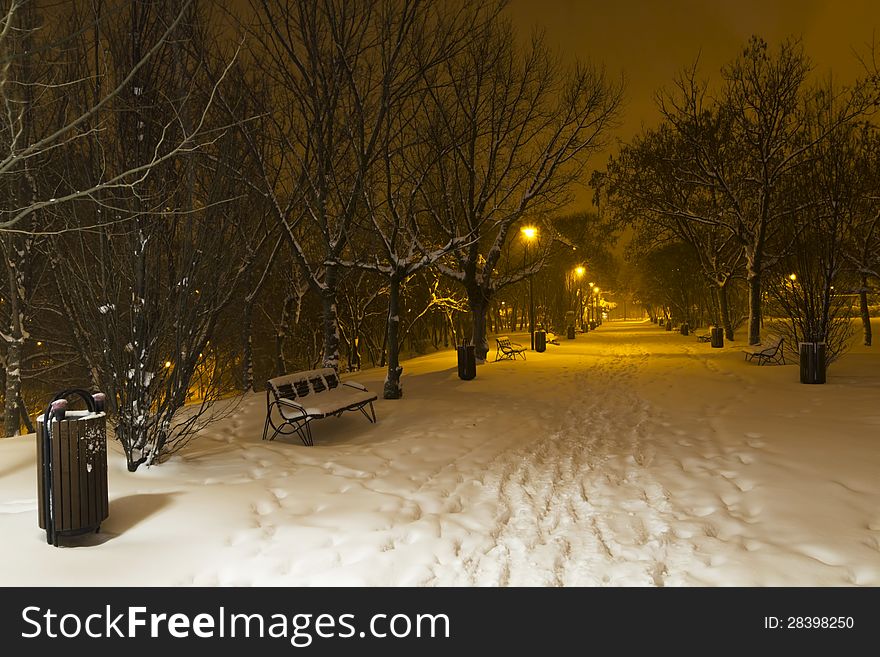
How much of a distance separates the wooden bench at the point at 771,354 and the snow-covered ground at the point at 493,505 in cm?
713

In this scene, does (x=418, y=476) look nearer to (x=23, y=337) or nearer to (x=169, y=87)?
(x=169, y=87)

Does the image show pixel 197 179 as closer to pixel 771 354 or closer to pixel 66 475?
pixel 66 475

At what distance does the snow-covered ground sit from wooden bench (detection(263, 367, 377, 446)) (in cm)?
40

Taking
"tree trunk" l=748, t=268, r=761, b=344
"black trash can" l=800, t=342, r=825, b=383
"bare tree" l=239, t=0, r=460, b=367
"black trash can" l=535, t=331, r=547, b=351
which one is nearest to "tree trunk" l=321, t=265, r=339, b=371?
"bare tree" l=239, t=0, r=460, b=367

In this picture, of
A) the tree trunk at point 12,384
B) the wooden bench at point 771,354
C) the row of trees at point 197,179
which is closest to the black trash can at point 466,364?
the row of trees at point 197,179

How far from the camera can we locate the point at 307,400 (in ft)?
28.2

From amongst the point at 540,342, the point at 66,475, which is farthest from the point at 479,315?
the point at 66,475

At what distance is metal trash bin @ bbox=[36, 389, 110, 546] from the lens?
4000 mm

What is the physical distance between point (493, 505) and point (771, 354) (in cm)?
1453

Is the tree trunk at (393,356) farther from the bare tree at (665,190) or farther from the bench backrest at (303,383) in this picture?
the bare tree at (665,190)

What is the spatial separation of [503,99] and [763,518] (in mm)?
15158

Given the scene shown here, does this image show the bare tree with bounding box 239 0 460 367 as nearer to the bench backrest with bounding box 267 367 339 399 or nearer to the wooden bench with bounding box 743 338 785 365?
the bench backrest with bounding box 267 367 339 399
